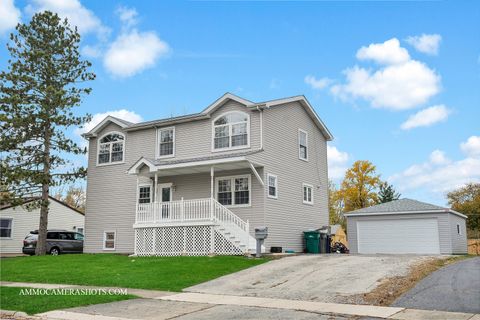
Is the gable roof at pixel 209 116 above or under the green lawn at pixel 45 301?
above

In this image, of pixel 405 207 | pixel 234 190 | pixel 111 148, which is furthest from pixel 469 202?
pixel 111 148

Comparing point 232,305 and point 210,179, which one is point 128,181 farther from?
point 232,305

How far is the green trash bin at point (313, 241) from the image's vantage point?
23281mm

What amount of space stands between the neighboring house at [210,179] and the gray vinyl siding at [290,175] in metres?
0.05

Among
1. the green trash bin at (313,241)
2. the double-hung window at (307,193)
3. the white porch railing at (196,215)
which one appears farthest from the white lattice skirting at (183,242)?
the double-hung window at (307,193)

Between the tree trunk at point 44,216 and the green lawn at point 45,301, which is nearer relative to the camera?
the green lawn at point 45,301

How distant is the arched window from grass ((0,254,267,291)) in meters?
7.90

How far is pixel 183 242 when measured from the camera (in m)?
21.2

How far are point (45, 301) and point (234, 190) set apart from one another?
11962 millimetres

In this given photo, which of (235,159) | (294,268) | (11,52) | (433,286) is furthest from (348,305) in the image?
(11,52)

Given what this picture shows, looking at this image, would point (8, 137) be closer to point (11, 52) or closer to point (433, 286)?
point (11, 52)

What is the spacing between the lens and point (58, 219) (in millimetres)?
38188

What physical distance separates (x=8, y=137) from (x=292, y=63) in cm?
1645

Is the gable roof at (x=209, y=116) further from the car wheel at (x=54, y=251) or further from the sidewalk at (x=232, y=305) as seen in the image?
the sidewalk at (x=232, y=305)
